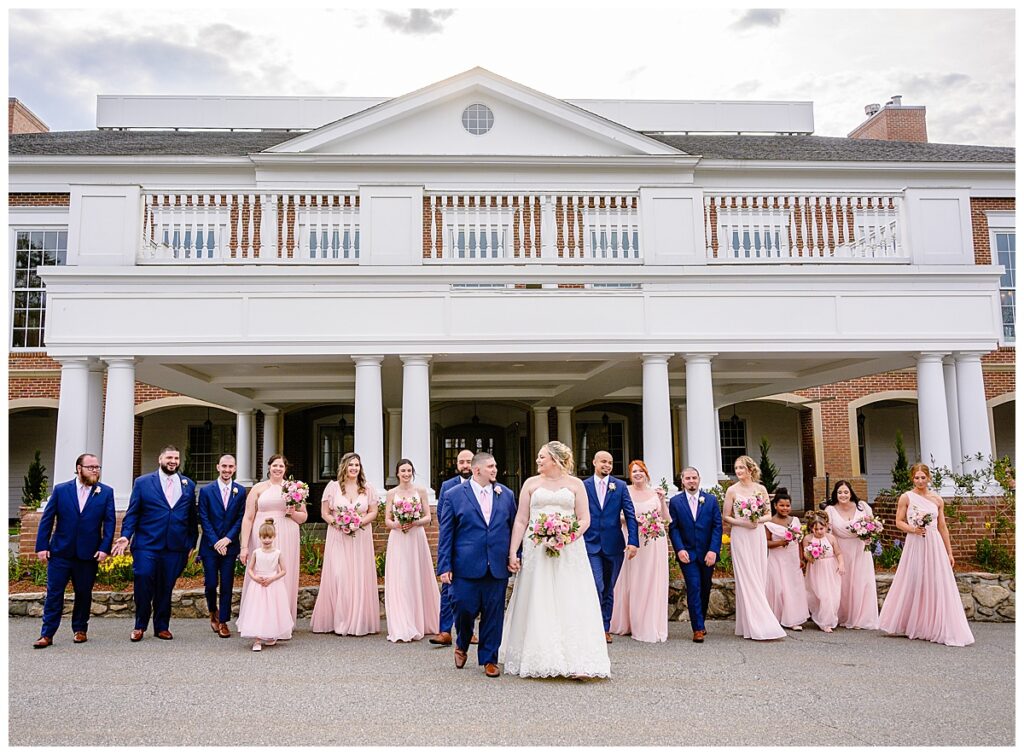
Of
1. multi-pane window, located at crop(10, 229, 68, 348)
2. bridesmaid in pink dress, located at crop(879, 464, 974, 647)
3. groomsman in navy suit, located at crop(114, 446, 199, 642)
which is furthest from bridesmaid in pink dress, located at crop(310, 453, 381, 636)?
multi-pane window, located at crop(10, 229, 68, 348)

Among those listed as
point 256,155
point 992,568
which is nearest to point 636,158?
point 256,155

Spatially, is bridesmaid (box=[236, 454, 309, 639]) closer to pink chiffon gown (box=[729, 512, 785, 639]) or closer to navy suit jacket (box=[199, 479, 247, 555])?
navy suit jacket (box=[199, 479, 247, 555])

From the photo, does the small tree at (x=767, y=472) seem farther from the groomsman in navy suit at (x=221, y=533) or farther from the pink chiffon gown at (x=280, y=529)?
the groomsman in navy suit at (x=221, y=533)

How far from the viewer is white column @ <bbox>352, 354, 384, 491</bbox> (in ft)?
36.3

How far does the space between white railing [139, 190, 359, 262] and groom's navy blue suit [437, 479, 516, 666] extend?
230 inches

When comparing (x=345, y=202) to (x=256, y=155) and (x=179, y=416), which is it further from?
(x=179, y=416)

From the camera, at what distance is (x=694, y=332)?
1173 centimetres

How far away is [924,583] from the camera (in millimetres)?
8703

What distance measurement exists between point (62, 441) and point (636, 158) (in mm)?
13697

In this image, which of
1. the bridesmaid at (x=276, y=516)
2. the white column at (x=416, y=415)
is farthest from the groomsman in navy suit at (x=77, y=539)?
the white column at (x=416, y=415)

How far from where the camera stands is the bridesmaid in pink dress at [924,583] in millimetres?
8516

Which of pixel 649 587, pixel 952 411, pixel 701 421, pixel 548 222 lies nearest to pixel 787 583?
pixel 649 587

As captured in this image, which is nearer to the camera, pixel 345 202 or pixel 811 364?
pixel 345 202

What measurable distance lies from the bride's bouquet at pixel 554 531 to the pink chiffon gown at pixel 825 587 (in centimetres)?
382
